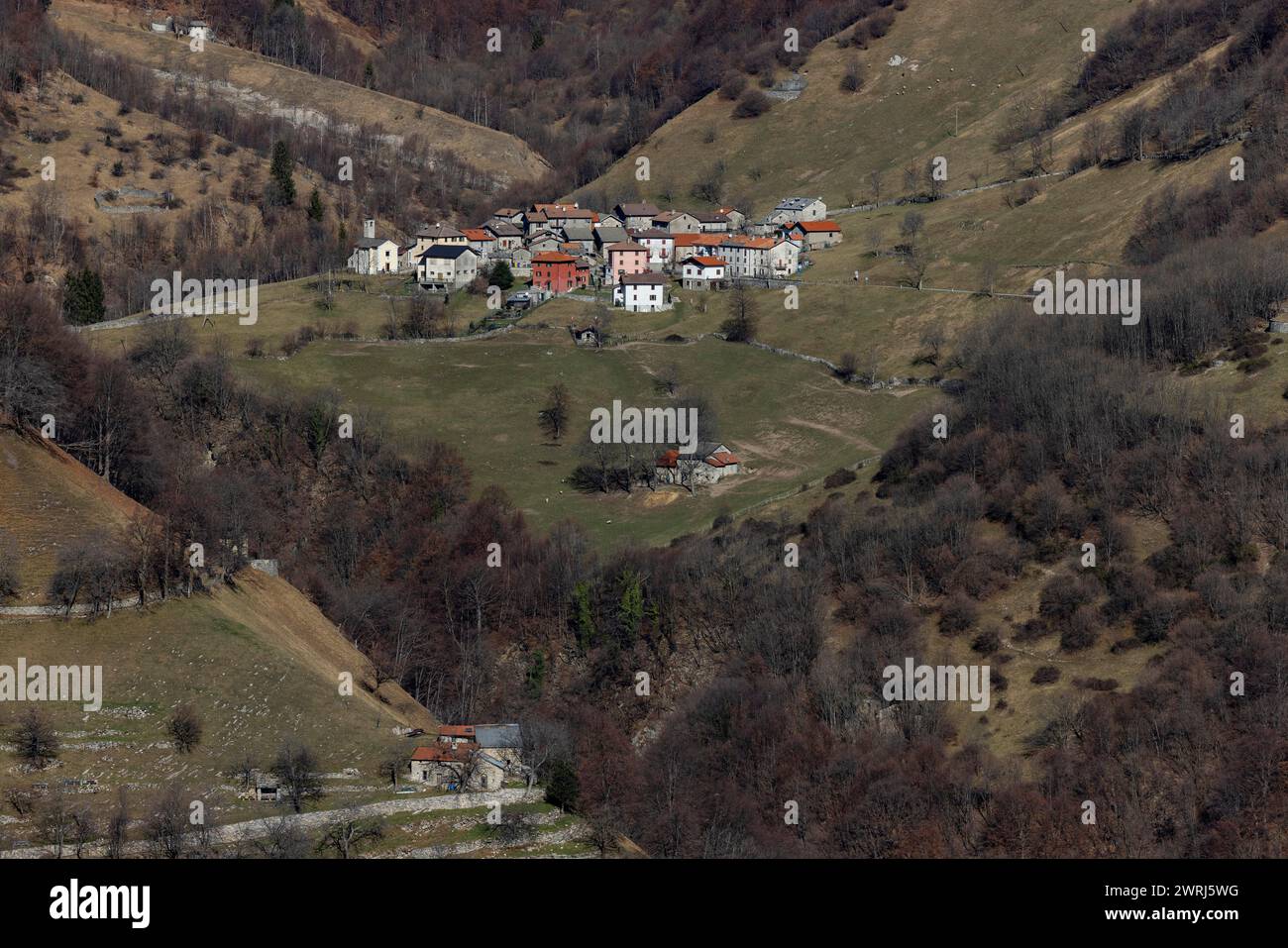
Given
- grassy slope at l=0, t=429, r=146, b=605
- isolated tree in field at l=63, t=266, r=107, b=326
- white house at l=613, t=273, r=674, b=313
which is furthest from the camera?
white house at l=613, t=273, r=674, b=313

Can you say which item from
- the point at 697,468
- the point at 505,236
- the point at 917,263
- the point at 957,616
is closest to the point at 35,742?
the point at 957,616

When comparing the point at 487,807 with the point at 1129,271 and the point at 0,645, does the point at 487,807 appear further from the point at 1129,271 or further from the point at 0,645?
the point at 1129,271

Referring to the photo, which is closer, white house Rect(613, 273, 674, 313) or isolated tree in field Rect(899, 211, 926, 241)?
white house Rect(613, 273, 674, 313)

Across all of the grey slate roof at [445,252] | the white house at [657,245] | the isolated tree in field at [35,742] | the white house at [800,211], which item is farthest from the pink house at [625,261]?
the isolated tree in field at [35,742]

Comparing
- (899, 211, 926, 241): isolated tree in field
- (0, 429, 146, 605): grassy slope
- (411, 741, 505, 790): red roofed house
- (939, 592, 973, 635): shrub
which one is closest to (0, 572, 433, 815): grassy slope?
(411, 741, 505, 790): red roofed house

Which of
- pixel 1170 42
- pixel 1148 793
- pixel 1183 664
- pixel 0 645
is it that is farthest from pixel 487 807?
pixel 1170 42

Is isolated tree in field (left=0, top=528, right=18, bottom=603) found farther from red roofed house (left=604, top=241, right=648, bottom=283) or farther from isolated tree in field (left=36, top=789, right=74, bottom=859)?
red roofed house (left=604, top=241, right=648, bottom=283)

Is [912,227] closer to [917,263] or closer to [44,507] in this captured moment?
[917,263]
